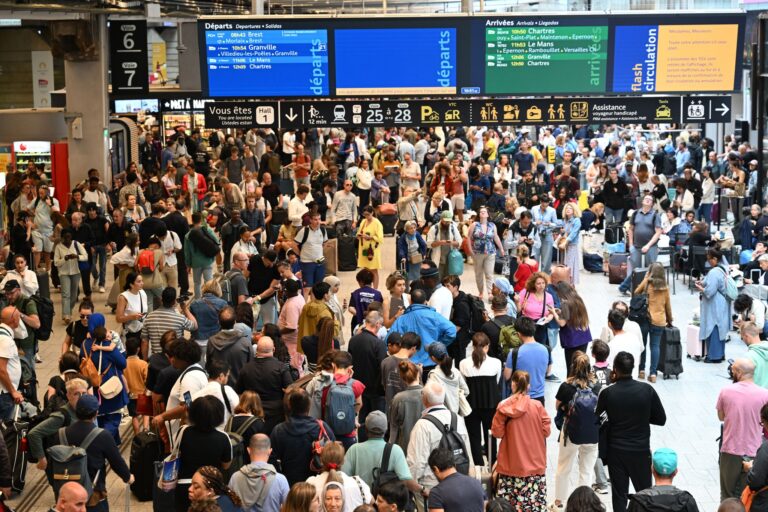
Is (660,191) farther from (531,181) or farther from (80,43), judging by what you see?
(80,43)

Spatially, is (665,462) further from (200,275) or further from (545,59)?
(545,59)

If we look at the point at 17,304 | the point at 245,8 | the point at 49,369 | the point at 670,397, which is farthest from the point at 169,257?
the point at 245,8

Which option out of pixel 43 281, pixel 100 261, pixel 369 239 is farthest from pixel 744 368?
pixel 100 261

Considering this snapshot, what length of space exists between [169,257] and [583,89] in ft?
23.2

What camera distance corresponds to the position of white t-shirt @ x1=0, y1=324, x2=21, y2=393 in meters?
10.9

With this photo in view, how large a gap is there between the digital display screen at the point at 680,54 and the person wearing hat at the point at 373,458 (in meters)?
11.7

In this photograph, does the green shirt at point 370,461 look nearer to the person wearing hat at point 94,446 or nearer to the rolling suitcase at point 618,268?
the person wearing hat at point 94,446

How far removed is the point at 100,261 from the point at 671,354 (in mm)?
9120

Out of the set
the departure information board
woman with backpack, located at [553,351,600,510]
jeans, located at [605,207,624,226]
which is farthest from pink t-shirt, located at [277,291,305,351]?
jeans, located at [605,207,624,226]

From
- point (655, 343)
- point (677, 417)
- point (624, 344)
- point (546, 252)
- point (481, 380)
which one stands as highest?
point (546, 252)

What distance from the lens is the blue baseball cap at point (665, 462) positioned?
764cm

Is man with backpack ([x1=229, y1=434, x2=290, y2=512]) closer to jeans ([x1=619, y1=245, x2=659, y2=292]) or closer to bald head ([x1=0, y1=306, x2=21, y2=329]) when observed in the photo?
bald head ([x1=0, y1=306, x2=21, y2=329])

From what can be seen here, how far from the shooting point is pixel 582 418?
9672mm

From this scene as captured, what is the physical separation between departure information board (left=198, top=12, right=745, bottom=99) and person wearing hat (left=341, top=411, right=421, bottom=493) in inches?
428
